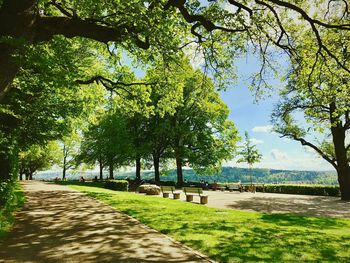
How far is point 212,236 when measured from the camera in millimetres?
10289

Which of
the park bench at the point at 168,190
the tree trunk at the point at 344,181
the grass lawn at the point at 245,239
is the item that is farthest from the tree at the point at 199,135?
the grass lawn at the point at 245,239

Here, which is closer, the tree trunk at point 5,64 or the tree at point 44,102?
the tree trunk at point 5,64

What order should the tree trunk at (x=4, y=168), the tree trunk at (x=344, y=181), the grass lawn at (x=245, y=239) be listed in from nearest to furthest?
the grass lawn at (x=245, y=239) < the tree trunk at (x=4, y=168) < the tree trunk at (x=344, y=181)

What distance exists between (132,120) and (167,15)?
3833 cm

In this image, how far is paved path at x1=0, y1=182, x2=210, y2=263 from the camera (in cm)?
775

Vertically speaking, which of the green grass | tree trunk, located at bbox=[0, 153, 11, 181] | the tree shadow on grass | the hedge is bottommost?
the tree shadow on grass

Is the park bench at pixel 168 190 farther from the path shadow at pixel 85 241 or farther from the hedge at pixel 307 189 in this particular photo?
the hedge at pixel 307 189

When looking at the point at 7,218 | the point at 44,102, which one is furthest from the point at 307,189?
the point at 7,218

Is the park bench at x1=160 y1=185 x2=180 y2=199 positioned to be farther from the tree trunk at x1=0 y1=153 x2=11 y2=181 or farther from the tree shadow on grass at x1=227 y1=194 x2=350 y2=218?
the tree trunk at x1=0 y1=153 x2=11 y2=181

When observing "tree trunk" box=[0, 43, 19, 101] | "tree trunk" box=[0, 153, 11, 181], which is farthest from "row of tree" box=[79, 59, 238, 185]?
"tree trunk" box=[0, 43, 19, 101]

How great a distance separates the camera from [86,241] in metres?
9.18

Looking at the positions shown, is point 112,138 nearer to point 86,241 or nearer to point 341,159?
point 341,159

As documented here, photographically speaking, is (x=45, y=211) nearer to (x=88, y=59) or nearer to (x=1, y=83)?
(x=1, y=83)

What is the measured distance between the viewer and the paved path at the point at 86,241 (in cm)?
775
